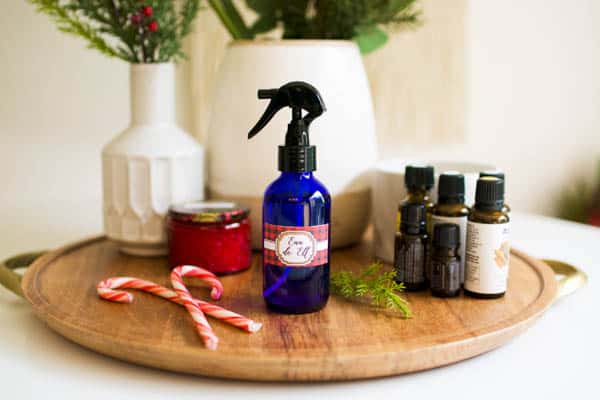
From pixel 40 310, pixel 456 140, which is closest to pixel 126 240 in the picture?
pixel 40 310

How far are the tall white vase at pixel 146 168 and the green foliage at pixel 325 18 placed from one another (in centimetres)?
13

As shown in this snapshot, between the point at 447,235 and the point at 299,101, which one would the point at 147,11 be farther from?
the point at 447,235

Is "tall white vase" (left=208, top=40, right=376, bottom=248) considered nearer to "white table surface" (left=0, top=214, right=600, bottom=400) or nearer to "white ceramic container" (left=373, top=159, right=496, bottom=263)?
"white ceramic container" (left=373, top=159, right=496, bottom=263)

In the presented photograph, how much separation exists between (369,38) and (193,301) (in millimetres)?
503

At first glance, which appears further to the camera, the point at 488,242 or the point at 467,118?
the point at 467,118

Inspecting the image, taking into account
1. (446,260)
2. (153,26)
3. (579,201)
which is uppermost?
(153,26)

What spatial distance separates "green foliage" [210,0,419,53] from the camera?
92 centimetres

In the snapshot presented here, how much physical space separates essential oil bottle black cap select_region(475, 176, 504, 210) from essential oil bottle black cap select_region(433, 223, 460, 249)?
4cm

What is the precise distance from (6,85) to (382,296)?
34.0 inches

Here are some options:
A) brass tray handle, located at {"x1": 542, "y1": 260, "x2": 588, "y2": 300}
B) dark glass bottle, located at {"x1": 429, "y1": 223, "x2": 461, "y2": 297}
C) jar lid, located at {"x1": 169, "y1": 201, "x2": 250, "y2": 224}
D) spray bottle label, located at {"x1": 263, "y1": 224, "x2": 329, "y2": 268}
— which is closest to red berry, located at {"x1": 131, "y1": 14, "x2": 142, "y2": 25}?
jar lid, located at {"x1": 169, "y1": 201, "x2": 250, "y2": 224}

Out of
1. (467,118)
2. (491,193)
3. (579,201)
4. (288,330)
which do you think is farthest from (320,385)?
(579,201)

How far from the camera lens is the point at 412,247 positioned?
2.39ft

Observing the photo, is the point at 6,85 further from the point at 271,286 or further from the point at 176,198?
the point at 271,286

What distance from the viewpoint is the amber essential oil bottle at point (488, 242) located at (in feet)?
2.27
